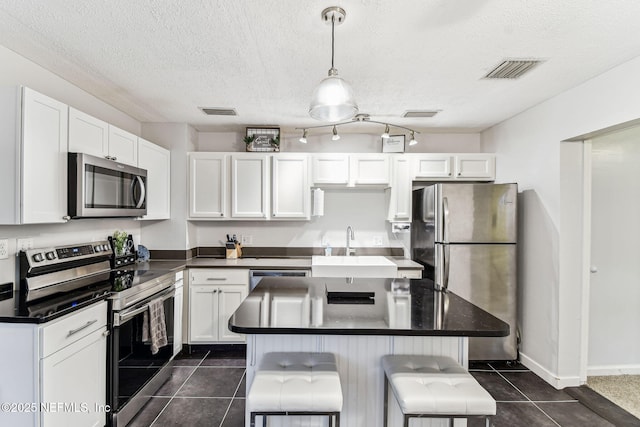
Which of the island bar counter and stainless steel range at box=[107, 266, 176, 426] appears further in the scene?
stainless steel range at box=[107, 266, 176, 426]

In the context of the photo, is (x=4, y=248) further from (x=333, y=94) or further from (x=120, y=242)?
(x=333, y=94)

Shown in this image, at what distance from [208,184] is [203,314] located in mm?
1421

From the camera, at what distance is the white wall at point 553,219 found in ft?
8.04

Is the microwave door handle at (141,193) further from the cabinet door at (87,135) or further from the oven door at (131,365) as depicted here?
the oven door at (131,365)

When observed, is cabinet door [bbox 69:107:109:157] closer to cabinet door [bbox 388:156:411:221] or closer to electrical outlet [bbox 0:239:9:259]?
electrical outlet [bbox 0:239:9:259]

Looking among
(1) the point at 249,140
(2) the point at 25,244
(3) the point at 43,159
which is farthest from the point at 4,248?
(1) the point at 249,140

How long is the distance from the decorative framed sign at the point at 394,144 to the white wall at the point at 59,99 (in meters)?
2.87

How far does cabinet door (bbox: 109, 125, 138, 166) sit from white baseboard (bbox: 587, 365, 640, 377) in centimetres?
453

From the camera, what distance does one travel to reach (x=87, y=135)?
232cm

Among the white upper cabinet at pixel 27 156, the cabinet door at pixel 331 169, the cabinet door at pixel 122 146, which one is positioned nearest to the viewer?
the white upper cabinet at pixel 27 156

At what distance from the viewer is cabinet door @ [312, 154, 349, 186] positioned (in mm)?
3721

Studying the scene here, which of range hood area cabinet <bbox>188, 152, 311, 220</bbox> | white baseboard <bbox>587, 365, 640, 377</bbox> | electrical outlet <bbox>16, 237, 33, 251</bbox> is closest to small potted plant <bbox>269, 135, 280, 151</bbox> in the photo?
range hood area cabinet <bbox>188, 152, 311, 220</bbox>

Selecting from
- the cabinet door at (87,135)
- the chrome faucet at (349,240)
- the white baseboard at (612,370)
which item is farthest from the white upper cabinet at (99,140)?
the white baseboard at (612,370)

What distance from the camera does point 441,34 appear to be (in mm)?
1894
